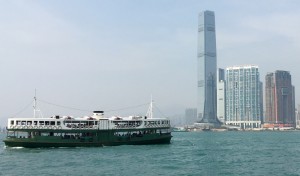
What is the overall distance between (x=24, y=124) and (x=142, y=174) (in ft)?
116

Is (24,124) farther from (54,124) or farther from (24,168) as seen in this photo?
(24,168)

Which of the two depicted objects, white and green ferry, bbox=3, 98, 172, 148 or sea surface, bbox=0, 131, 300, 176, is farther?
white and green ferry, bbox=3, 98, 172, 148

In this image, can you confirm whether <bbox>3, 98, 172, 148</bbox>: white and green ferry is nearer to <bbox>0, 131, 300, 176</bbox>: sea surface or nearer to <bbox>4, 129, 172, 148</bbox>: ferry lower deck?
<bbox>4, 129, 172, 148</bbox>: ferry lower deck

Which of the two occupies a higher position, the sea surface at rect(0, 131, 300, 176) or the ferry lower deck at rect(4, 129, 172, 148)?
the ferry lower deck at rect(4, 129, 172, 148)

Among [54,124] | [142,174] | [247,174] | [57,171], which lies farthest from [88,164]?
[54,124]

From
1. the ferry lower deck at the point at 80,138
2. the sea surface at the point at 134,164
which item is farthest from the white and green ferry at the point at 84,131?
the sea surface at the point at 134,164

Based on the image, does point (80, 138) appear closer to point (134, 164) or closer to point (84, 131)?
point (84, 131)

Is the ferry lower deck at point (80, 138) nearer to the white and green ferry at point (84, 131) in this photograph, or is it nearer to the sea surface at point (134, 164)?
the white and green ferry at point (84, 131)

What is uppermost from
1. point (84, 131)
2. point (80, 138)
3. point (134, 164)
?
point (84, 131)

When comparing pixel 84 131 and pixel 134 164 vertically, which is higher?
pixel 84 131

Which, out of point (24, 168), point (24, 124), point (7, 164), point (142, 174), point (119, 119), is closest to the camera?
point (142, 174)

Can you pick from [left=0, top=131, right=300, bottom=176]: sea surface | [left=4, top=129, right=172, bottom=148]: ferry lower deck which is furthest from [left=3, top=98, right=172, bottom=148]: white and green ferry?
[left=0, top=131, right=300, bottom=176]: sea surface

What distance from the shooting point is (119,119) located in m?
78.2

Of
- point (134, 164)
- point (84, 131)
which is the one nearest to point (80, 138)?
point (84, 131)
